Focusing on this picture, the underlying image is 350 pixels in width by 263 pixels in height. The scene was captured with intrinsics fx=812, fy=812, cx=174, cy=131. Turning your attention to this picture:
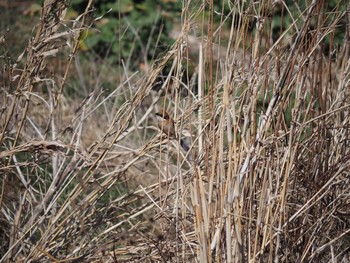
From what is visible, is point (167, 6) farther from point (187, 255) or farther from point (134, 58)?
point (187, 255)

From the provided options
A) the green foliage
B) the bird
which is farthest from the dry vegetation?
the green foliage

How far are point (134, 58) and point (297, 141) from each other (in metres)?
3.68

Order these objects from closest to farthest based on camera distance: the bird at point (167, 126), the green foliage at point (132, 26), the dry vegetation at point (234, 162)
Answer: the dry vegetation at point (234, 162) → the bird at point (167, 126) → the green foliage at point (132, 26)

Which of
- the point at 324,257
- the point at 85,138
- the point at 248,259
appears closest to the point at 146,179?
the point at 85,138

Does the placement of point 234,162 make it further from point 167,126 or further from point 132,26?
point 132,26

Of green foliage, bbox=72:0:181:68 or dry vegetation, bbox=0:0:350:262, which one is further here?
green foliage, bbox=72:0:181:68

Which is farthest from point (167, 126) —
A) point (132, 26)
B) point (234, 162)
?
point (132, 26)

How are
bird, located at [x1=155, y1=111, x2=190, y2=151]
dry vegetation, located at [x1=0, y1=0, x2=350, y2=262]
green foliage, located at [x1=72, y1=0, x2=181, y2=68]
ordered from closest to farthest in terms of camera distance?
dry vegetation, located at [x1=0, y1=0, x2=350, y2=262]
bird, located at [x1=155, y1=111, x2=190, y2=151]
green foliage, located at [x1=72, y1=0, x2=181, y2=68]

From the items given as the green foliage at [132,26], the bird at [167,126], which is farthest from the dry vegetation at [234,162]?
the green foliage at [132,26]

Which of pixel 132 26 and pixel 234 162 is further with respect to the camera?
pixel 132 26

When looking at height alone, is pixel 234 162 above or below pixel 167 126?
above

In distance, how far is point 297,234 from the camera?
2.66 m

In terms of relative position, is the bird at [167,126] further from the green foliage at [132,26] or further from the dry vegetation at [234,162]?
the green foliage at [132,26]

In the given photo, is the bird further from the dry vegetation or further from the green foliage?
the green foliage
